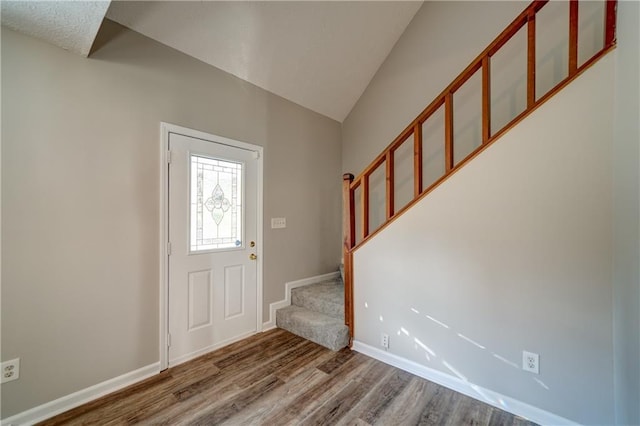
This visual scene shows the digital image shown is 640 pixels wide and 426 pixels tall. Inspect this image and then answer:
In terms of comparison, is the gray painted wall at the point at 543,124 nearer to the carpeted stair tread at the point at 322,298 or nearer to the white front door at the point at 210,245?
the carpeted stair tread at the point at 322,298

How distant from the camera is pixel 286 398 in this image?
1.94 metres

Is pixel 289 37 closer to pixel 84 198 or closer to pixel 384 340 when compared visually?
pixel 84 198

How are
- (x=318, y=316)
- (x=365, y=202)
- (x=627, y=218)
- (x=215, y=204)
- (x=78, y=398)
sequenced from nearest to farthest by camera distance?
1. (x=627, y=218)
2. (x=78, y=398)
3. (x=365, y=202)
4. (x=215, y=204)
5. (x=318, y=316)

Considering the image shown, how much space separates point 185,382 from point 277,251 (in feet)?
5.04

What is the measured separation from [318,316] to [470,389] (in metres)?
1.53

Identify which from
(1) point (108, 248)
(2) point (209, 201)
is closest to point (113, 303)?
(1) point (108, 248)

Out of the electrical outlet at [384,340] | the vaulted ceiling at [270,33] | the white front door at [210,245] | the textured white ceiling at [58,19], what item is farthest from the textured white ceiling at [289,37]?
the electrical outlet at [384,340]

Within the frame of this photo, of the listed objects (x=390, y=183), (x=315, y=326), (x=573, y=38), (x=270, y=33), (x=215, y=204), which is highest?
(x=270, y=33)

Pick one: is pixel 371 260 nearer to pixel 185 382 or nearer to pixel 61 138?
pixel 185 382

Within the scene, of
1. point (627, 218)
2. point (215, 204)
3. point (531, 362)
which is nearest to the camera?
point (627, 218)

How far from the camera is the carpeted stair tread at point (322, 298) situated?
293cm

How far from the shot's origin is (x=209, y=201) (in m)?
2.63

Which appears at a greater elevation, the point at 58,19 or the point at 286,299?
the point at 58,19

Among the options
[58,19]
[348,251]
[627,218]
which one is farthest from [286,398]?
[58,19]
